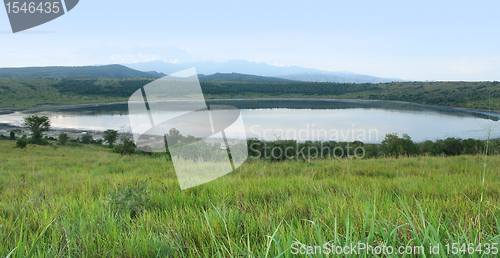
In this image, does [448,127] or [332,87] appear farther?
[332,87]

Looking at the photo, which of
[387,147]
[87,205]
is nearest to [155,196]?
[87,205]

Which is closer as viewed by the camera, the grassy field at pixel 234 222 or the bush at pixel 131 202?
the grassy field at pixel 234 222

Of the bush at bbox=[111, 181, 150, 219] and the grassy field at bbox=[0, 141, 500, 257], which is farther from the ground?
the grassy field at bbox=[0, 141, 500, 257]

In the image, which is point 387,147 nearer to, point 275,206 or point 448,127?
point 275,206

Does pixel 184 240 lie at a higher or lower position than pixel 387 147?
higher

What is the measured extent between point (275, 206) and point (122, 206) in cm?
114

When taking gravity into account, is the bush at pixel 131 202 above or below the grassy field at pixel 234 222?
below

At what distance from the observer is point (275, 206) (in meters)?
1.76

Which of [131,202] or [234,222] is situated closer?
[234,222]

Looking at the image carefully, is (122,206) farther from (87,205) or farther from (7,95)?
(7,95)

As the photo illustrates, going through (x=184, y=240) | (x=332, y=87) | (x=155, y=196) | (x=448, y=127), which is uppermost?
(x=332, y=87)

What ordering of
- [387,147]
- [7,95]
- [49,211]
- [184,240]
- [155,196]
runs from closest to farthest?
[184,240]
[49,211]
[155,196]
[387,147]
[7,95]

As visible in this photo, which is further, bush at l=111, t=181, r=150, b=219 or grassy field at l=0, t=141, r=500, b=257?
bush at l=111, t=181, r=150, b=219

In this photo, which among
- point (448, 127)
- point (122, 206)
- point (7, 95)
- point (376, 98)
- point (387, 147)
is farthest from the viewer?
→ point (376, 98)
